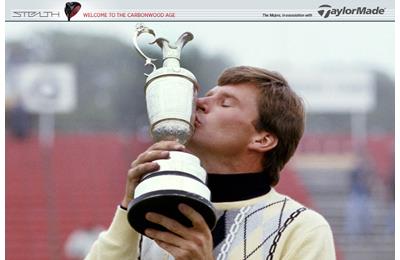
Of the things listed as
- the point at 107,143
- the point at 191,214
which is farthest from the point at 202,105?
the point at 107,143

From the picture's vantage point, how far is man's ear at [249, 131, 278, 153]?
1.58m

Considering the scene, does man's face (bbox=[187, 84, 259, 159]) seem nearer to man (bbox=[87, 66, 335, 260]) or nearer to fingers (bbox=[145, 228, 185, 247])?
man (bbox=[87, 66, 335, 260])

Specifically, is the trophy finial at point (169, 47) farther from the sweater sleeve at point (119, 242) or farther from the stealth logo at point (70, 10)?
the stealth logo at point (70, 10)

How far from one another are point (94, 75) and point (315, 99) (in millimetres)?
2572

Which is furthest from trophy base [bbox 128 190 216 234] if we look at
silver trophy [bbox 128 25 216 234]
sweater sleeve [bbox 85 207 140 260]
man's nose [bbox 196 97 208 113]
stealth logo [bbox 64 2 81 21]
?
stealth logo [bbox 64 2 81 21]

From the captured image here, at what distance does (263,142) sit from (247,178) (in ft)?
0.19

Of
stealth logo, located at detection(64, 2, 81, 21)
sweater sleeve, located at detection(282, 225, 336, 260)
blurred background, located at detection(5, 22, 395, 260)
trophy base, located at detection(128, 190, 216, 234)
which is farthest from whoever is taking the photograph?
blurred background, located at detection(5, 22, 395, 260)

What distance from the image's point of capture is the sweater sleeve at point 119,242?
1502mm

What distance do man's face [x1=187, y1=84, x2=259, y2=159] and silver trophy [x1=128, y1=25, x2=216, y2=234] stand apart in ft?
0.14

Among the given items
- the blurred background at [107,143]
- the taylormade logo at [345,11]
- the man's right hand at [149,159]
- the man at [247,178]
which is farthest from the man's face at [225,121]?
the blurred background at [107,143]

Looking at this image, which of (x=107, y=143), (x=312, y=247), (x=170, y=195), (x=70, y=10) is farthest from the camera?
(x=107, y=143)

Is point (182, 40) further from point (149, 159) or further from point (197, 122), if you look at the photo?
point (149, 159)

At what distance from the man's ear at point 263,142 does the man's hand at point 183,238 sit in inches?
9.3

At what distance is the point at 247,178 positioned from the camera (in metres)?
1.59
